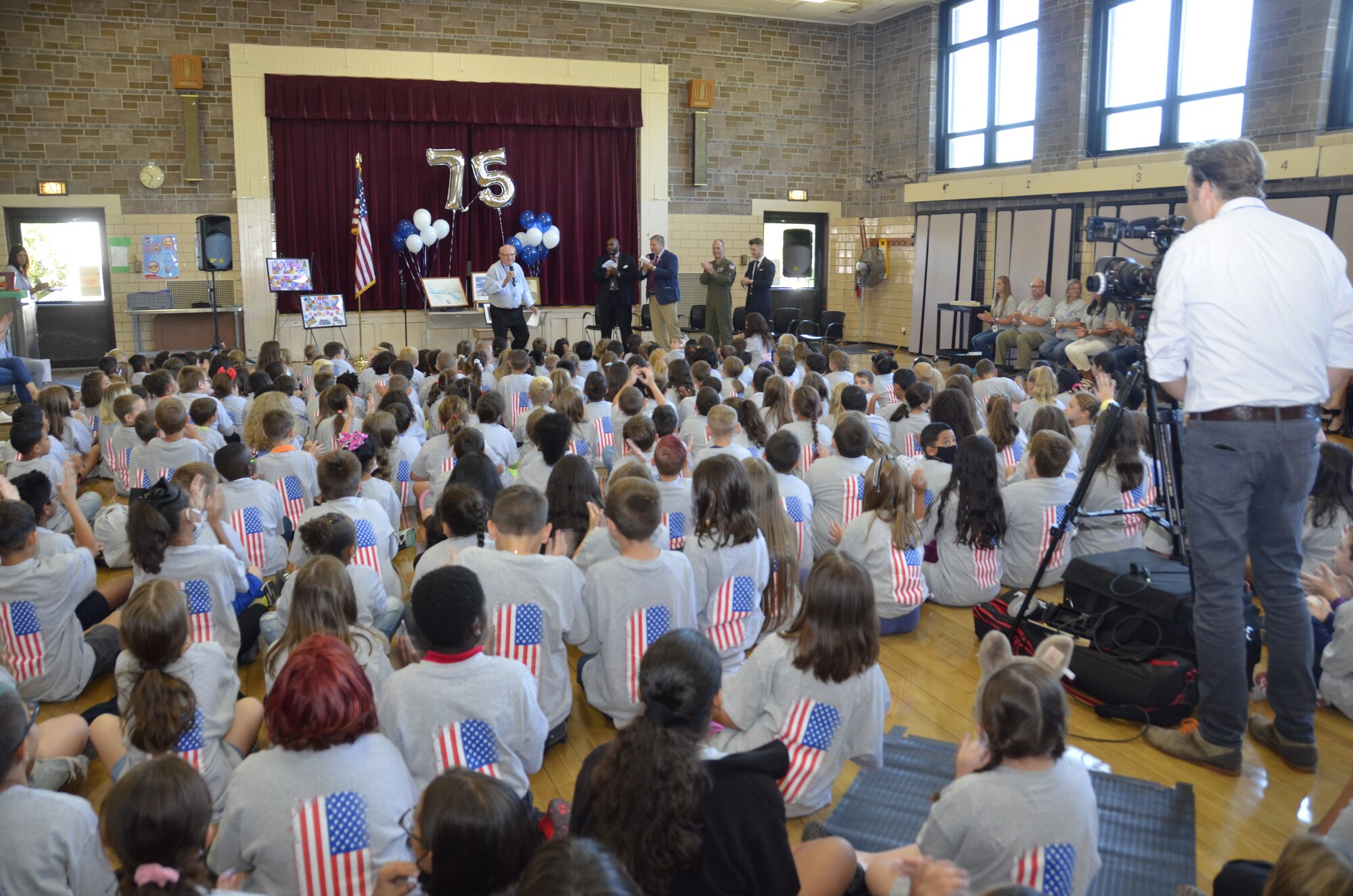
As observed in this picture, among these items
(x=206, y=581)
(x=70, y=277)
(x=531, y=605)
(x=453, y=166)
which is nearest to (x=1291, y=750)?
(x=531, y=605)

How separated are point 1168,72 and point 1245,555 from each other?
978cm

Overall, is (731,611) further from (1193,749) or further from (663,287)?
(663,287)

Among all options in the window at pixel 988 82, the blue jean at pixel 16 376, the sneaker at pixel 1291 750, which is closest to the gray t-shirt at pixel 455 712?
the sneaker at pixel 1291 750

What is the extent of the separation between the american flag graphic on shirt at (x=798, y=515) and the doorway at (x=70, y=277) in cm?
1167

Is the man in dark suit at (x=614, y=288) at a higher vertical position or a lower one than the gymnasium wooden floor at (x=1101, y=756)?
higher

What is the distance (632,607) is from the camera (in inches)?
130

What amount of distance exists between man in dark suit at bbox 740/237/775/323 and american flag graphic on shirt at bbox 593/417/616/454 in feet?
22.3

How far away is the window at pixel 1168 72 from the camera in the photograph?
10125 millimetres

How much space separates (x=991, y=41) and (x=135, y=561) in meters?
13.2

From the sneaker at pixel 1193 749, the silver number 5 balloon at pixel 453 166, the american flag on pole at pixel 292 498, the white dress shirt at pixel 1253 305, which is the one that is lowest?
the sneaker at pixel 1193 749

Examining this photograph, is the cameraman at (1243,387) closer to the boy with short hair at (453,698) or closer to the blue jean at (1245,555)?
the blue jean at (1245,555)

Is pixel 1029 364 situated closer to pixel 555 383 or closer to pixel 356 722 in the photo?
pixel 555 383

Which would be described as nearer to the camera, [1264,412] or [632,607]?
[1264,412]

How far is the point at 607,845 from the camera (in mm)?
1826
